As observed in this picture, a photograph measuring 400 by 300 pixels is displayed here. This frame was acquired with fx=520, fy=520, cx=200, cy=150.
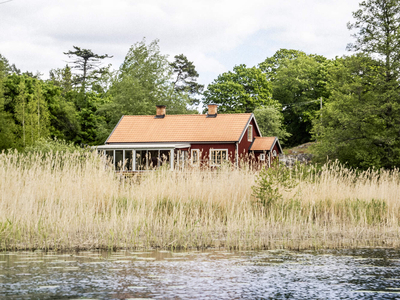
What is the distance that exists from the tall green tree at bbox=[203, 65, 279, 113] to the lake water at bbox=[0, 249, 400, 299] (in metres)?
47.0

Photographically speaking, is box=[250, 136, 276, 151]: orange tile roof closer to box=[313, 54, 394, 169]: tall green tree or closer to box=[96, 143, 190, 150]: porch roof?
box=[96, 143, 190, 150]: porch roof

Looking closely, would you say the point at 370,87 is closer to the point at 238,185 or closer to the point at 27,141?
the point at 238,185

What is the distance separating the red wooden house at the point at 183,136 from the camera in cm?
3712

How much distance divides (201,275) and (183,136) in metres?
32.1

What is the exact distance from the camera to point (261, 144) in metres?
41.8

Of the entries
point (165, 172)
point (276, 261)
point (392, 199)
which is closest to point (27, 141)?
point (165, 172)

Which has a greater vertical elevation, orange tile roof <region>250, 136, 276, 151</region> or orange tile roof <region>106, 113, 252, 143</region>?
orange tile roof <region>106, 113, 252, 143</region>

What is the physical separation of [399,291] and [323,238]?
395cm

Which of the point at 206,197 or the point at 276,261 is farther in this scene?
the point at 206,197

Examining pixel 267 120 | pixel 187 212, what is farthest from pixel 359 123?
pixel 267 120

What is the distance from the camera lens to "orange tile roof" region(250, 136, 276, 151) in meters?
41.2

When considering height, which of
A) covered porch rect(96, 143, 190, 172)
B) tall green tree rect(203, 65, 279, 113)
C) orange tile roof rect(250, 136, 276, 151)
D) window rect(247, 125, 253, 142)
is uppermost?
tall green tree rect(203, 65, 279, 113)

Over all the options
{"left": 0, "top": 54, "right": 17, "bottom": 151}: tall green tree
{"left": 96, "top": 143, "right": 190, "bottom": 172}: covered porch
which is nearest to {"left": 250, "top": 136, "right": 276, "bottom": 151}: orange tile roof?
{"left": 96, "top": 143, "right": 190, "bottom": 172}: covered porch

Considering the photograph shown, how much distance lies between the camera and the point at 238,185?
12.2 meters
